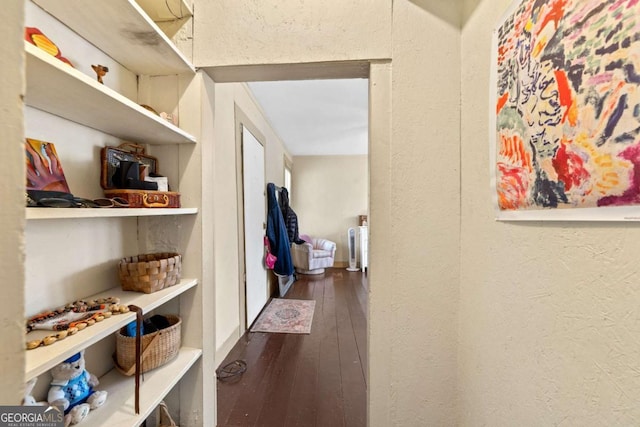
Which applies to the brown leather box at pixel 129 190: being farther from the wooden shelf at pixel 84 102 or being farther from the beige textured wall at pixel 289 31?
the beige textured wall at pixel 289 31

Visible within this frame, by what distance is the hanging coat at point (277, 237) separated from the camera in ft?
9.85

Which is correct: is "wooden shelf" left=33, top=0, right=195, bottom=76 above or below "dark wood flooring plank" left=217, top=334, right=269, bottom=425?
above

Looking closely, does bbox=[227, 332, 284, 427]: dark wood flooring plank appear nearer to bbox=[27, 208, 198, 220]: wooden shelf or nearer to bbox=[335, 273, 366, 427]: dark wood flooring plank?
bbox=[335, 273, 366, 427]: dark wood flooring plank

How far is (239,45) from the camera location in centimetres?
103

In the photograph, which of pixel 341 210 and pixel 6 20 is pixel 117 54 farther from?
pixel 341 210

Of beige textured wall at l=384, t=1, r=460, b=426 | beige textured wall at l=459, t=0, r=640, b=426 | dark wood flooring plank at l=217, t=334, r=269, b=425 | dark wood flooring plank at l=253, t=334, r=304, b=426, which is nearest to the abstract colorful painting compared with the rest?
beige textured wall at l=459, t=0, r=640, b=426

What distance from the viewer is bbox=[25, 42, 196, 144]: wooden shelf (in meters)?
0.54

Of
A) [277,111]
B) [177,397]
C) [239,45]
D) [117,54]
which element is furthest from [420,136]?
[277,111]

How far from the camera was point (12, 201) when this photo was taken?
346mm

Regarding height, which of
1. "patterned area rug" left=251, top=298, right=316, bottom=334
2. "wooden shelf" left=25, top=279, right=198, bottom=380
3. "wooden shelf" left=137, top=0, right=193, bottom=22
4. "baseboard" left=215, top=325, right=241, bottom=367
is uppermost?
"wooden shelf" left=137, top=0, right=193, bottom=22

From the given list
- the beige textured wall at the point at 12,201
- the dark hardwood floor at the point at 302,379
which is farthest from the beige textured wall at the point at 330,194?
the beige textured wall at the point at 12,201

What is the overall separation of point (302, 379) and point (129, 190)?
1501 millimetres

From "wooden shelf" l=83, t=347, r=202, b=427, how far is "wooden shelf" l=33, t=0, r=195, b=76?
123 cm

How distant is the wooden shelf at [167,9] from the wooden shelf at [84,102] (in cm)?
54
